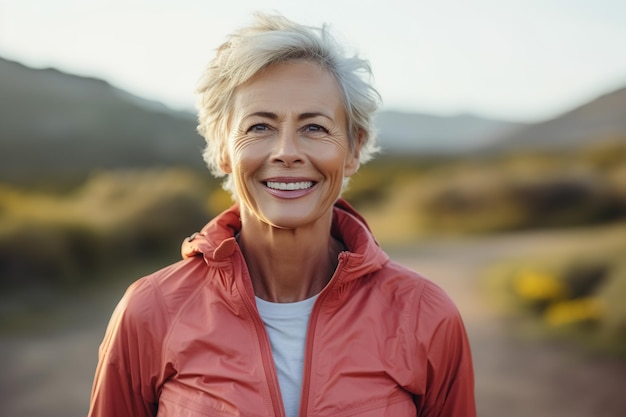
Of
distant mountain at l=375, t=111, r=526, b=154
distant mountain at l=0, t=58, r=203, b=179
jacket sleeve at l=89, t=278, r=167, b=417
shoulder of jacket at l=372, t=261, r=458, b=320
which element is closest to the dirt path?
distant mountain at l=0, t=58, r=203, b=179

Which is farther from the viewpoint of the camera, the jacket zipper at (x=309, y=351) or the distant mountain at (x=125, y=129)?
A: the distant mountain at (x=125, y=129)

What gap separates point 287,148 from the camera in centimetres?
156

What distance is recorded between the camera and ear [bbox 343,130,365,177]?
1.75 meters

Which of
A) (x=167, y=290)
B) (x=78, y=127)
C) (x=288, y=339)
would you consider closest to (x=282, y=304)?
(x=288, y=339)

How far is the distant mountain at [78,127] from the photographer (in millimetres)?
6410

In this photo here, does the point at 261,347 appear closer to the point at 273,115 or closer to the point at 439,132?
the point at 273,115

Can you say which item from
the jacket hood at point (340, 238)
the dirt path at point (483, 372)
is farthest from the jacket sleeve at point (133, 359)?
the dirt path at point (483, 372)

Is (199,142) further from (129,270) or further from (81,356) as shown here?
(81,356)

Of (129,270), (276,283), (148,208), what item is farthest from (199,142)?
(276,283)

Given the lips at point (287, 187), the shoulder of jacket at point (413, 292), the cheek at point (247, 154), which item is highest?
the cheek at point (247, 154)

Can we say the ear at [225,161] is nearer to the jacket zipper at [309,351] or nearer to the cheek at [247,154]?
the cheek at [247,154]

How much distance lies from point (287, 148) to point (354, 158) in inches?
10.0

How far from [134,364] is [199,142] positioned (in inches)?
224

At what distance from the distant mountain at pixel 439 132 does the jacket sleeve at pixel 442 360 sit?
4.78 metres
